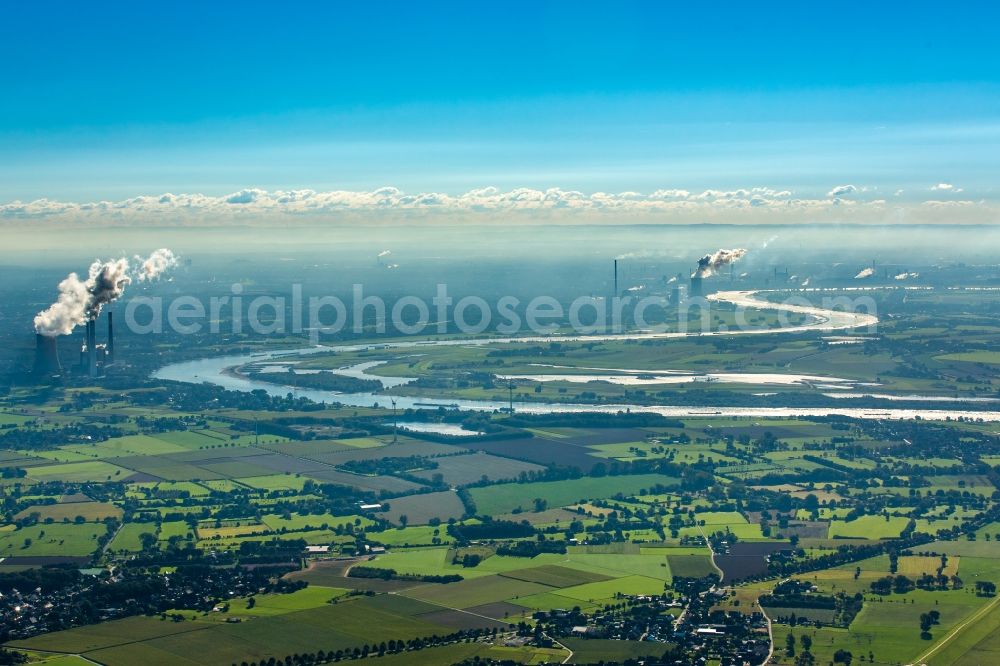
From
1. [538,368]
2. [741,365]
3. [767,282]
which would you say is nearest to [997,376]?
[741,365]

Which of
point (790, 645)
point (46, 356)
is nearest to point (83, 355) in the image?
point (46, 356)

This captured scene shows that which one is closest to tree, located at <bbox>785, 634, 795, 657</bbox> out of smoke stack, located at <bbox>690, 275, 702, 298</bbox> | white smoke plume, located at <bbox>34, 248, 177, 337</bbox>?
white smoke plume, located at <bbox>34, 248, 177, 337</bbox>

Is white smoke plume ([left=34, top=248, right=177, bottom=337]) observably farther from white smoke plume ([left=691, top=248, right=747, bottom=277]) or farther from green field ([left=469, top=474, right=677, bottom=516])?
white smoke plume ([left=691, top=248, right=747, bottom=277])

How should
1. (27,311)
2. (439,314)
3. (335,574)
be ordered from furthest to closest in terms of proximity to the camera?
1. (439,314)
2. (27,311)
3. (335,574)

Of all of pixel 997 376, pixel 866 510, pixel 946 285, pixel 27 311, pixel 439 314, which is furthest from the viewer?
pixel 946 285

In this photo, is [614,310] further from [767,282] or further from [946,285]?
[946,285]

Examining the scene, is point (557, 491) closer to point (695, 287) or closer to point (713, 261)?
point (713, 261)

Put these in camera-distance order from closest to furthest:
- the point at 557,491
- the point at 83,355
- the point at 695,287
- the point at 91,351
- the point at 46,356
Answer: the point at 557,491 < the point at 46,356 < the point at 91,351 < the point at 83,355 < the point at 695,287

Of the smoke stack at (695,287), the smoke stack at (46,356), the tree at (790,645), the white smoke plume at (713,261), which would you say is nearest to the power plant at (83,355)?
the smoke stack at (46,356)
